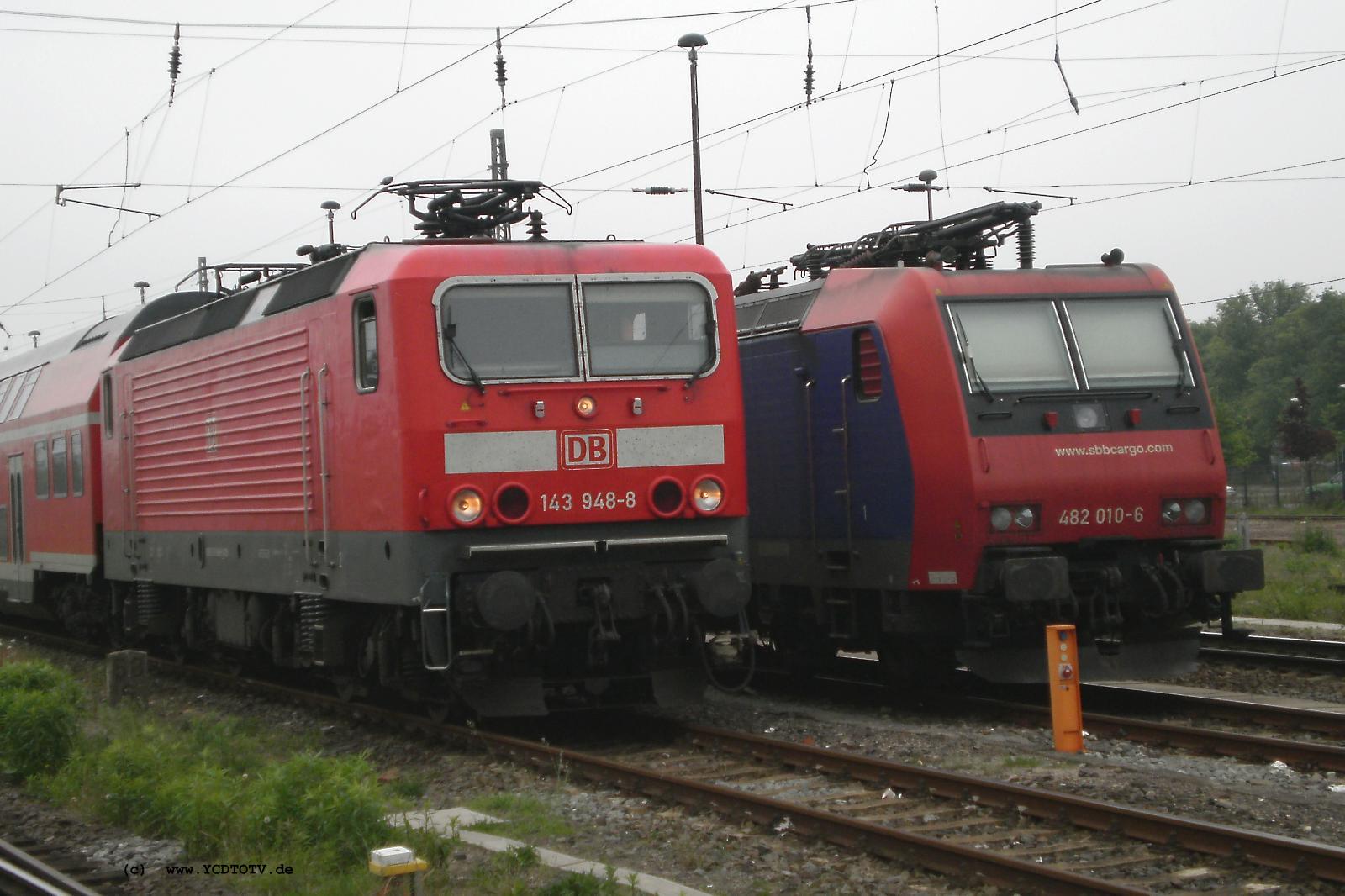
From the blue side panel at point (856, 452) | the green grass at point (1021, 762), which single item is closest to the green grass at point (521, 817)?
the green grass at point (1021, 762)

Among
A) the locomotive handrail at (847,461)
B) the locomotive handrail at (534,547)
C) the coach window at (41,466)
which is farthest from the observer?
the coach window at (41,466)

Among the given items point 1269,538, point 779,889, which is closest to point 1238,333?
point 1269,538

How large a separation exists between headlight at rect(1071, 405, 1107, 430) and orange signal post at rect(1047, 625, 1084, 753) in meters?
2.04

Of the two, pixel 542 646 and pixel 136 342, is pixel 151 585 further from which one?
pixel 542 646

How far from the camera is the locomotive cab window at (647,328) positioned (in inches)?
431

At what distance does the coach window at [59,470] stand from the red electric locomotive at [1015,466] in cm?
992

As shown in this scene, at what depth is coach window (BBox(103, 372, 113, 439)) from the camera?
56.5ft

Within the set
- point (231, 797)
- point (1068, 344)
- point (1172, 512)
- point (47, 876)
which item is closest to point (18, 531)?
point (231, 797)

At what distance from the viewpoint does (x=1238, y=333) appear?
10925 centimetres

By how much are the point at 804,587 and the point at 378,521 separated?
4246 mm

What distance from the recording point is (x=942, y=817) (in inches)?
332

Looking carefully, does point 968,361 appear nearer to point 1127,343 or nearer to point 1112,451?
point 1112,451

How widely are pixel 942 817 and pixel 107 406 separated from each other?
38.9 ft

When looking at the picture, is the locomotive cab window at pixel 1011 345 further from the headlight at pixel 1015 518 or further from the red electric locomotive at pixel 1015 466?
the headlight at pixel 1015 518
